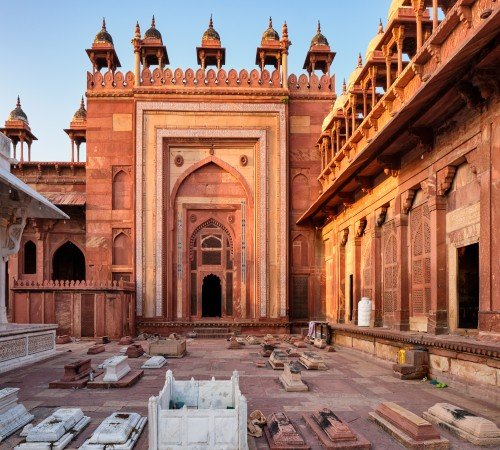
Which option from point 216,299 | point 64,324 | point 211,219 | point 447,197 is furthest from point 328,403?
point 216,299

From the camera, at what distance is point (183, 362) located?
11.3m

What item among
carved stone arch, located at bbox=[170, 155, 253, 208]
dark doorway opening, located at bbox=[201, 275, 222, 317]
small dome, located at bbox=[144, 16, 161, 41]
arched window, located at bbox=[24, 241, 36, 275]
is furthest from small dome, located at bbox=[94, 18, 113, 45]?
dark doorway opening, located at bbox=[201, 275, 222, 317]

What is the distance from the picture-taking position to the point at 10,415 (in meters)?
5.66

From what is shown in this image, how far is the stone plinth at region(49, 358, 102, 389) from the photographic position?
26.6 ft

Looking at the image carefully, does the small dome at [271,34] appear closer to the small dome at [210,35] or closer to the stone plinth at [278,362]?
the small dome at [210,35]

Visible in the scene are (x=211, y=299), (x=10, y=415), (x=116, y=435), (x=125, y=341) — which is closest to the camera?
(x=116, y=435)

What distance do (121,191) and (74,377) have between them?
11523 mm

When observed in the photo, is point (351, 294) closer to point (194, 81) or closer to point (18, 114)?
point (194, 81)

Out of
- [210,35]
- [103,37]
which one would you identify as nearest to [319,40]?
[210,35]

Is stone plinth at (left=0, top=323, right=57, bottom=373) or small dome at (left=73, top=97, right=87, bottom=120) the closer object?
stone plinth at (left=0, top=323, right=57, bottom=373)

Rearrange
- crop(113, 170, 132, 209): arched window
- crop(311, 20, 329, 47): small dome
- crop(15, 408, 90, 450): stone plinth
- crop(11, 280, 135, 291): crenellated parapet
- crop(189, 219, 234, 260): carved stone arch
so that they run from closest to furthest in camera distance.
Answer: crop(15, 408, 90, 450): stone plinth → crop(11, 280, 135, 291): crenellated parapet → crop(113, 170, 132, 209): arched window → crop(189, 219, 234, 260): carved stone arch → crop(311, 20, 329, 47): small dome

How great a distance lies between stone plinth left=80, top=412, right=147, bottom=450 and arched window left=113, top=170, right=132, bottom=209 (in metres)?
14.1

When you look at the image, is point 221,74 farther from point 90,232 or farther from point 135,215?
point 90,232

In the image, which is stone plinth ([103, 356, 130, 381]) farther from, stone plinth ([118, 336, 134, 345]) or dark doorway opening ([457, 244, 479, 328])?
stone plinth ([118, 336, 134, 345])
